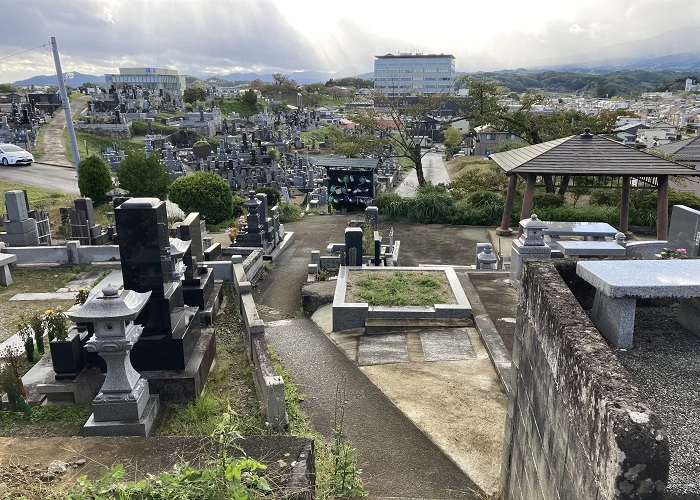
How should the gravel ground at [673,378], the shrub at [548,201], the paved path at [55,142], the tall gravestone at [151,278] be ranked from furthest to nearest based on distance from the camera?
1. the paved path at [55,142]
2. the shrub at [548,201]
3. the tall gravestone at [151,278]
4. the gravel ground at [673,378]

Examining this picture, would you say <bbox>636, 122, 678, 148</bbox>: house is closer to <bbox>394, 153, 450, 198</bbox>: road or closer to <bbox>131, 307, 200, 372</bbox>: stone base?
<bbox>394, 153, 450, 198</bbox>: road

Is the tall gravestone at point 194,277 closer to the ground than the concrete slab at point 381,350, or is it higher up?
higher up

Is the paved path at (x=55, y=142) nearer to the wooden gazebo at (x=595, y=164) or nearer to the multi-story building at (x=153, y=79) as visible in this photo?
the wooden gazebo at (x=595, y=164)

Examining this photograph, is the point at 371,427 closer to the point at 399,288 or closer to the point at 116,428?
the point at 116,428

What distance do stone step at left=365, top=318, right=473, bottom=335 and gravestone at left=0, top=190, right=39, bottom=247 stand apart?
11.4m

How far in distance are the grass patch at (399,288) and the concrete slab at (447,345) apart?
3.03 ft

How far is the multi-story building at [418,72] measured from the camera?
15725 cm

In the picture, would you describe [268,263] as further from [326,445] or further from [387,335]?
[326,445]

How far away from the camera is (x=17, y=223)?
15.3 m

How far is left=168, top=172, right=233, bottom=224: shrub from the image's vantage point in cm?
2156

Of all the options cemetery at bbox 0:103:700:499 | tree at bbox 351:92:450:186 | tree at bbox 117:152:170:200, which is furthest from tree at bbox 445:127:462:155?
cemetery at bbox 0:103:700:499

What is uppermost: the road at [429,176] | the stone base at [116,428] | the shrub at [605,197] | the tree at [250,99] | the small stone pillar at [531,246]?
the tree at [250,99]

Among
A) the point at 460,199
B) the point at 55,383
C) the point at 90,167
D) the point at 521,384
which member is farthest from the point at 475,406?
the point at 90,167

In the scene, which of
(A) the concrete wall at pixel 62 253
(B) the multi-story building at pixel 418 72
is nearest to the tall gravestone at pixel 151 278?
(A) the concrete wall at pixel 62 253
